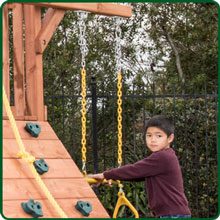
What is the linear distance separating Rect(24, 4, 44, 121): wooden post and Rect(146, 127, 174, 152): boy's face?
0.96 meters

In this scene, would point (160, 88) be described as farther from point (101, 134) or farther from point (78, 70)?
point (101, 134)

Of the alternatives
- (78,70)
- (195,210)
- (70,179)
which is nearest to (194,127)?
(195,210)

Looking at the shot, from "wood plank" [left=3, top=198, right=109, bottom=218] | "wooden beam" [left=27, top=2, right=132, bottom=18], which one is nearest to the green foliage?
"wooden beam" [left=27, top=2, right=132, bottom=18]

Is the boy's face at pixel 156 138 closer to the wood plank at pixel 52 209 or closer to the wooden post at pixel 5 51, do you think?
the wood plank at pixel 52 209

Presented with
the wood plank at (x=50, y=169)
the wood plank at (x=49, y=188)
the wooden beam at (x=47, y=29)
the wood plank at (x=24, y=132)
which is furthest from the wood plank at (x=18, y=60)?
the wood plank at (x=49, y=188)

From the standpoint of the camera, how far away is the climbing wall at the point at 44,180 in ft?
14.5

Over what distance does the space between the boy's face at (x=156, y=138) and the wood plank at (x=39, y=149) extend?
2.17 ft

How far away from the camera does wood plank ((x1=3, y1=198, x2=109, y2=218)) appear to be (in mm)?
4262

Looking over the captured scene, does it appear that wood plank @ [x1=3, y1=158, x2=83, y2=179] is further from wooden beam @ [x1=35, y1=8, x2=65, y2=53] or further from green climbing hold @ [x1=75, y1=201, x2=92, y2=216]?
wooden beam @ [x1=35, y1=8, x2=65, y2=53]

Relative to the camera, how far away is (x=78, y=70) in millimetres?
11859

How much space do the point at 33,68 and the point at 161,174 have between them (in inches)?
55.7

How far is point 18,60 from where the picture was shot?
5.39 m

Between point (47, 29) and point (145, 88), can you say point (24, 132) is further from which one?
point (145, 88)

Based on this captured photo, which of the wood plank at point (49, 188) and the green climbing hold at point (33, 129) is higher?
the green climbing hold at point (33, 129)
